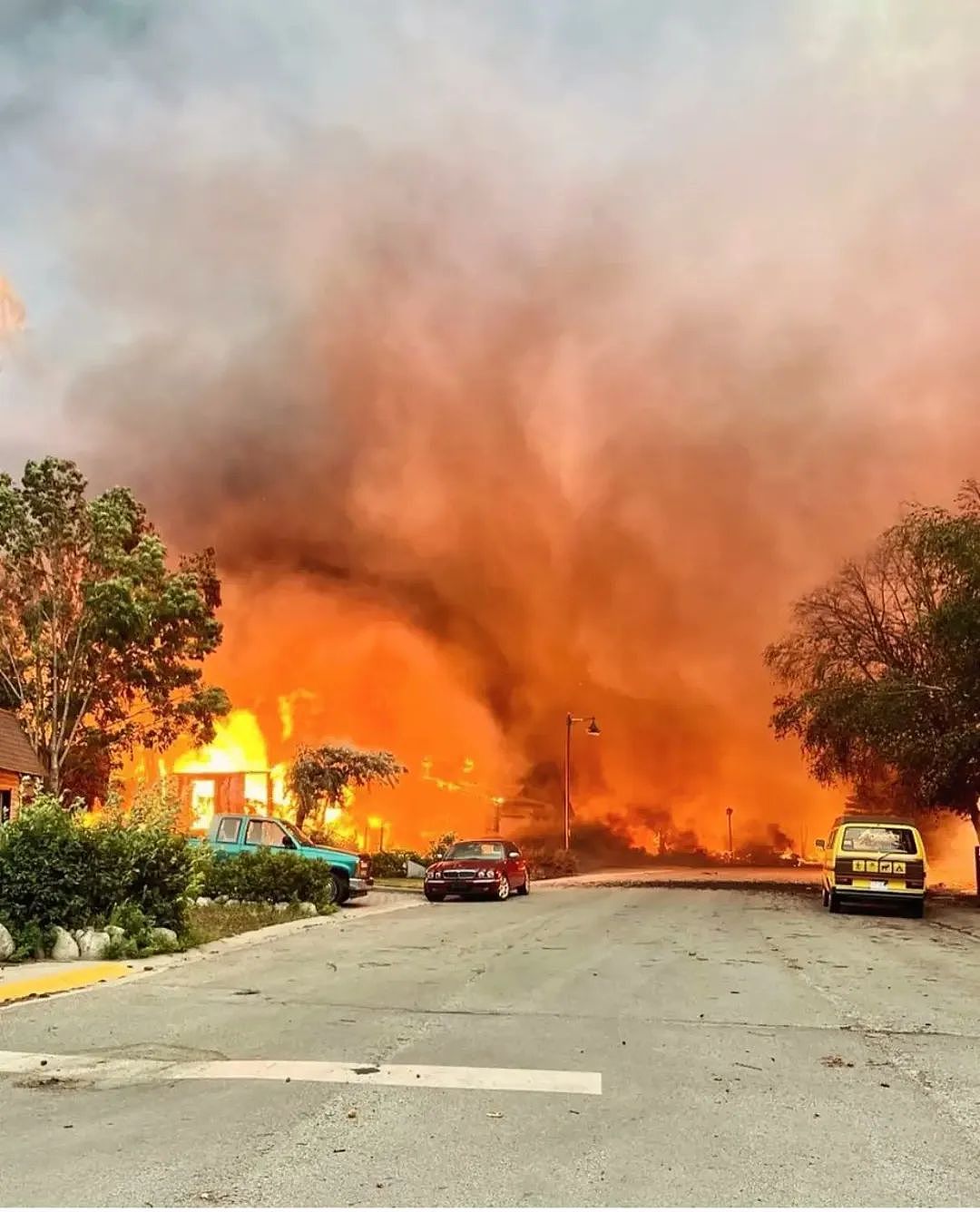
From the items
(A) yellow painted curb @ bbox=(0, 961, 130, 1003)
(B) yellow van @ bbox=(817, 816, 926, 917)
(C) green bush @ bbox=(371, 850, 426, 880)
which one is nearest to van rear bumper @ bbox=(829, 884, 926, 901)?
(B) yellow van @ bbox=(817, 816, 926, 917)

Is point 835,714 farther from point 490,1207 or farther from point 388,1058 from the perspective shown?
point 490,1207

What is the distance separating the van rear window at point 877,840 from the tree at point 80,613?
21.0 metres

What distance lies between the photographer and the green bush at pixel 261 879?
19.9m

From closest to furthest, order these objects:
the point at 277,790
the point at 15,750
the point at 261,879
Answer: the point at 261,879 < the point at 15,750 < the point at 277,790

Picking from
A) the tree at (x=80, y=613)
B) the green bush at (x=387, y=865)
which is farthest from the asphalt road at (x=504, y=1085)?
the green bush at (x=387, y=865)

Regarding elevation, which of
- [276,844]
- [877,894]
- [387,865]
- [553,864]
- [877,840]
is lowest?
[553,864]

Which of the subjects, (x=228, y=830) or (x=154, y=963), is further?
(x=228, y=830)

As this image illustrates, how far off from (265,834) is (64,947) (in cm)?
1096

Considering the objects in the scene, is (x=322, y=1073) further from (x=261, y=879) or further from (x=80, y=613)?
(x=80, y=613)

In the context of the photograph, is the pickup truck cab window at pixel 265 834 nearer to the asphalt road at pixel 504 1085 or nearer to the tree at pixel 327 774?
the asphalt road at pixel 504 1085

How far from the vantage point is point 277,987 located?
34.6 feet

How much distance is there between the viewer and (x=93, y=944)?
12.6 meters

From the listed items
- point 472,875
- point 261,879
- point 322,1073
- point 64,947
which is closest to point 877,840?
point 472,875

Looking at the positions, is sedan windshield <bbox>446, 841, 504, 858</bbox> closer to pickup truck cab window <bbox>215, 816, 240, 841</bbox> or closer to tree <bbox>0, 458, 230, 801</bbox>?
pickup truck cab window <bbox>215, 816, 240, 841</bbox>
